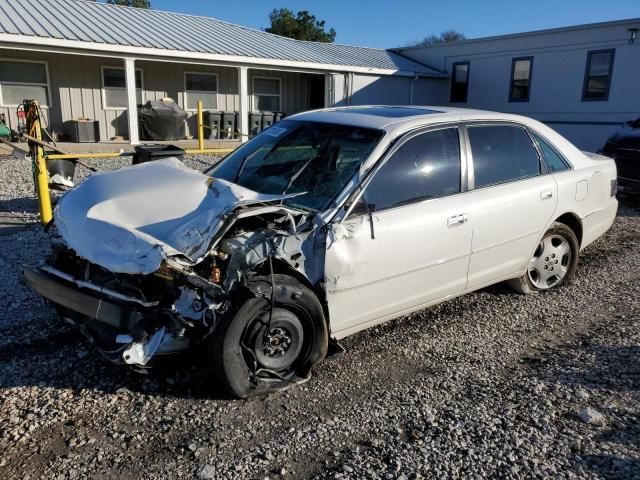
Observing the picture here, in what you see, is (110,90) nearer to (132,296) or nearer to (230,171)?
(230,171)

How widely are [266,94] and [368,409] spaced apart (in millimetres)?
18029

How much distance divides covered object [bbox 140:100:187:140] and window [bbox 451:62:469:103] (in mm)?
11598

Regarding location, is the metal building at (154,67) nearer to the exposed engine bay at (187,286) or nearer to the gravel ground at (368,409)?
the gravel ground at (368,409)

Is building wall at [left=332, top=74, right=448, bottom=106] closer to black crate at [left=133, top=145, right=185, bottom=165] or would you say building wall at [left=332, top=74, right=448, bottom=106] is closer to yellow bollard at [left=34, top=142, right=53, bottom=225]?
black crate at [left=133, top=145, right=185, bottom=165]

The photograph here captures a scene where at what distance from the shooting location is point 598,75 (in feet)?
56.7

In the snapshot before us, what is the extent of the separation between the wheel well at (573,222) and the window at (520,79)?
1588cm

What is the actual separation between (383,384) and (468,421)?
1.98 feet

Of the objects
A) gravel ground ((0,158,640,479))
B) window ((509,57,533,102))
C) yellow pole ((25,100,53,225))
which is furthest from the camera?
window ((509,57,533,102))

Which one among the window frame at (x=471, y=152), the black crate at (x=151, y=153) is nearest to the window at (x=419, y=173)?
the window frame at (x=471, y=152)

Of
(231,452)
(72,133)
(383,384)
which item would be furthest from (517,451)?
(72,133)

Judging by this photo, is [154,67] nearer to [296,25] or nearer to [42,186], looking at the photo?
[42,186]

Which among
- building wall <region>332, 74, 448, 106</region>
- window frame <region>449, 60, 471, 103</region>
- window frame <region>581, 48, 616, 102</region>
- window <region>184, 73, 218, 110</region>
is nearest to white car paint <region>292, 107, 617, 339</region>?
window frame <region>581, 48, 616, 102</region>

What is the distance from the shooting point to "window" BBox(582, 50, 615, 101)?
55.7 feet

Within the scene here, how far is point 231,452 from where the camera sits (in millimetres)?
2748
